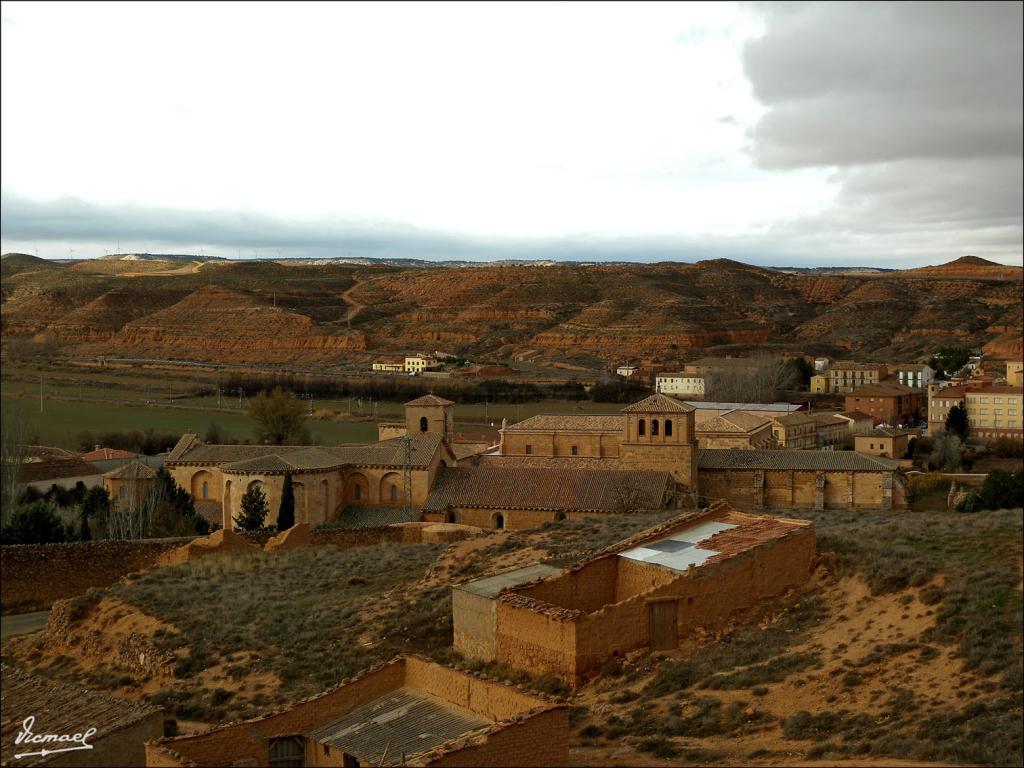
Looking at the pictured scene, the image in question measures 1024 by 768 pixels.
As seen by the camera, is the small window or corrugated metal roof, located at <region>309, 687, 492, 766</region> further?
the small window

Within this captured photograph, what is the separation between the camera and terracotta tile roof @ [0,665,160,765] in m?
11.1

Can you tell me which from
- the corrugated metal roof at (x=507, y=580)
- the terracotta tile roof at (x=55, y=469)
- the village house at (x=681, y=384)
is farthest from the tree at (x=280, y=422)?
the corrugated metal roof at (x=507, y=580)

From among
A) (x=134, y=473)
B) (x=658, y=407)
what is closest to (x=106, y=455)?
(x=134, y=473)

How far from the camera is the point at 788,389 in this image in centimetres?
7581

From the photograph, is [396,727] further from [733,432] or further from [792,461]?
[733,432]

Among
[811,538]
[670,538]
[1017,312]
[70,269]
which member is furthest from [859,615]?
[70,269]

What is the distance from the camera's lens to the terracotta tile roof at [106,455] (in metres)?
43.5

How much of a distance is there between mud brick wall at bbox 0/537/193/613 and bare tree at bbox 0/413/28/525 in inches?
235

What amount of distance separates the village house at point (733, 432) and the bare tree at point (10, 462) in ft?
75.3

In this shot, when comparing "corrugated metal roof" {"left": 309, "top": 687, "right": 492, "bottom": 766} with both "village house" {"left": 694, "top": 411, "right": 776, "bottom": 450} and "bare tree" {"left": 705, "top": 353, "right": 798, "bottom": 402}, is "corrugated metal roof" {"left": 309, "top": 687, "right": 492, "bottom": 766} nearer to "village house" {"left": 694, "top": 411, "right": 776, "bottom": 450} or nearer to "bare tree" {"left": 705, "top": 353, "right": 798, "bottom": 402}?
"village house" {"left": 694, "top": 411, "right": 776, "bottom": 450}

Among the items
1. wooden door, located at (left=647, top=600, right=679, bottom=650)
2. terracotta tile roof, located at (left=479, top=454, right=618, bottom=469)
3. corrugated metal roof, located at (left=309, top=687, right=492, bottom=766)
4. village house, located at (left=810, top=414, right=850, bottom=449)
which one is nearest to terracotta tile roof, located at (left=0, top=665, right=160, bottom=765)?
corrugated metal roof, located at (left=309, top=687, right=492, bottom=766)

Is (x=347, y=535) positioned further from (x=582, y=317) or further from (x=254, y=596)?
(x=582, y=317)

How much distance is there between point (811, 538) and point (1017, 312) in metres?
Result: 98.8

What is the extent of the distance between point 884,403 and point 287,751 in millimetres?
58187
